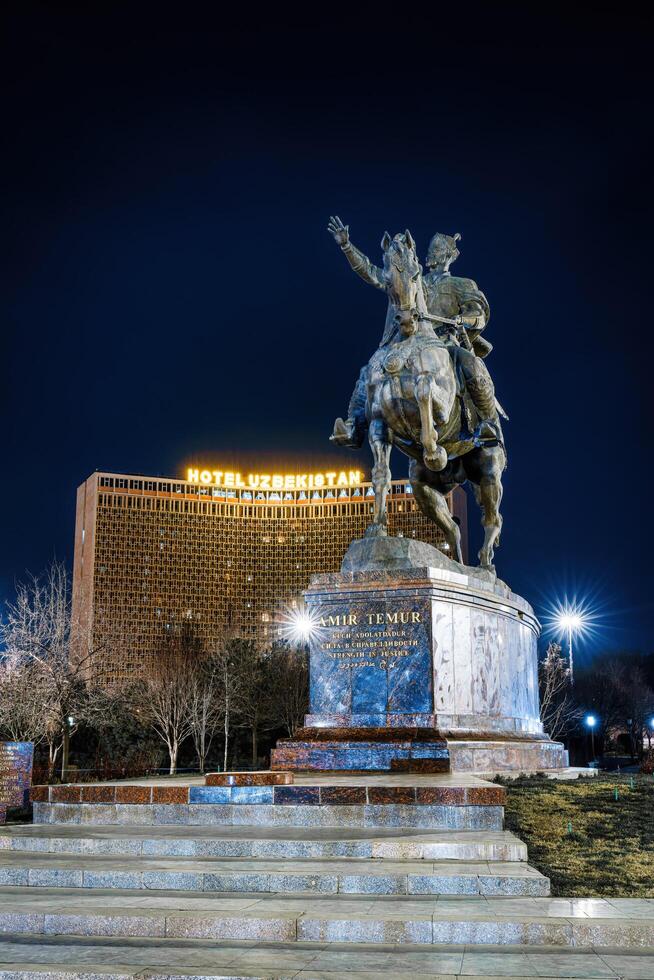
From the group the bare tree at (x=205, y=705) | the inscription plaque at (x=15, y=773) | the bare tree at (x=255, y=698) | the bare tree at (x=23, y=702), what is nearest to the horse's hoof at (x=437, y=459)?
the inscription plaque at (x=15, y=773)

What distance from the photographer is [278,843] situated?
8.51m

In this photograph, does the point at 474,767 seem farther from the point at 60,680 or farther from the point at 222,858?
the point at 60,680

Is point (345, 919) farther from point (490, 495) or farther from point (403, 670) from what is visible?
point (490, 495)

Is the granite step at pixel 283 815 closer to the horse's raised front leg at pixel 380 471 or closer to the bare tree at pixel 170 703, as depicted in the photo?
the horse's raised front leg at pixel 380 471

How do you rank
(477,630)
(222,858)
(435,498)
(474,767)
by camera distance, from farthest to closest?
(435,498), (477,630), (474,767), (222,858)

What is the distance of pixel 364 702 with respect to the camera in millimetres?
14016

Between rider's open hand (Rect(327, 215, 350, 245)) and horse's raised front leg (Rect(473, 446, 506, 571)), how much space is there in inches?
177

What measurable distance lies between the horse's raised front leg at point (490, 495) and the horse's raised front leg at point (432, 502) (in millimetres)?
568

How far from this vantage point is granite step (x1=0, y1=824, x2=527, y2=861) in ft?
27.0

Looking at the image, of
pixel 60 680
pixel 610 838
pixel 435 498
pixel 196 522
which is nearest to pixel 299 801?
pixel 610 838

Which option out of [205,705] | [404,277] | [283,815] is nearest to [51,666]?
[205,705]

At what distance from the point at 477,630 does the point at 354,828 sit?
20.0 feet

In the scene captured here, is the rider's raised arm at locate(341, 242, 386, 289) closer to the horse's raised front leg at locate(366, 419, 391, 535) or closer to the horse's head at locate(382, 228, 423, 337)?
the horse's head at locate(382, 228, 423, 337)

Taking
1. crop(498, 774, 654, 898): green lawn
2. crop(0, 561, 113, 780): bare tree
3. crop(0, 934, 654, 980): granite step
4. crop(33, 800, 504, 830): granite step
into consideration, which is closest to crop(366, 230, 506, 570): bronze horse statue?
crop(498, 774, 654, 898): green lawn
